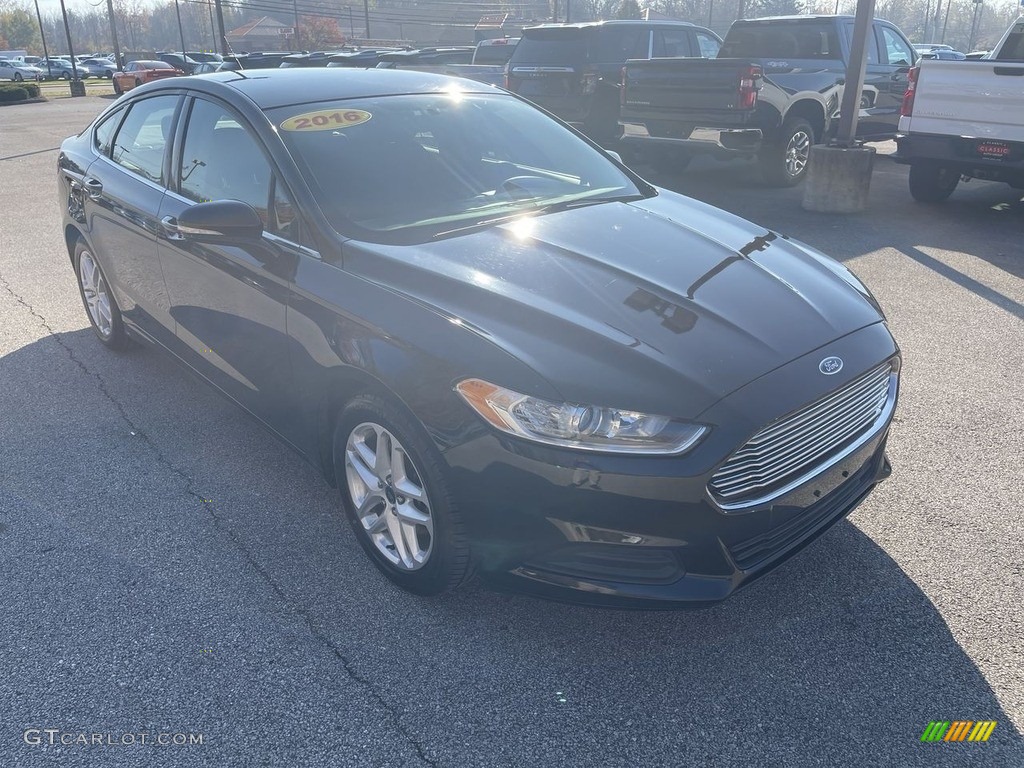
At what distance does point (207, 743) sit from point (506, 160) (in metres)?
2.68

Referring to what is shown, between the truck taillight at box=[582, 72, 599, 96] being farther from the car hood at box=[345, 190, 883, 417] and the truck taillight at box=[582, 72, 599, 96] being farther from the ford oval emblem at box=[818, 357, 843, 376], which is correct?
the ford oval emblem at box=[818, 357, 843, 376]

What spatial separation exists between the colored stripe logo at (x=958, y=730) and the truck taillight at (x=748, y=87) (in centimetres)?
778

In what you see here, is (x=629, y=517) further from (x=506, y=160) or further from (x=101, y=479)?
(x=101, y=479)

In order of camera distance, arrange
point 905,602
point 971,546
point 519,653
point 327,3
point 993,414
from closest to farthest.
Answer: point 519,653 → point 905,602 → point 971,546 → point 993,414 → point 327,3

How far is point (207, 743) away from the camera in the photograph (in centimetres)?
244

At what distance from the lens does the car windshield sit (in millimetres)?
3354

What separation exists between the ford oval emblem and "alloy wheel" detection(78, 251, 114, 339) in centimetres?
417

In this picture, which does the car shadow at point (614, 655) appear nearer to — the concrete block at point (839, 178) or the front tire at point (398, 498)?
the front tire at point (398, 498)

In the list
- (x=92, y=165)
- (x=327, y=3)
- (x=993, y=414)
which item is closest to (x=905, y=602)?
(x=993, y=414)

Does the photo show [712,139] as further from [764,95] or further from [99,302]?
[99,302]

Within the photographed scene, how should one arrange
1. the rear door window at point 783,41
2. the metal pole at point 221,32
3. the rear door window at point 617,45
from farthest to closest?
1. the metal pole at point 221,32
2. the rear door window at point 617,45
3. the rear door window at point 783,41

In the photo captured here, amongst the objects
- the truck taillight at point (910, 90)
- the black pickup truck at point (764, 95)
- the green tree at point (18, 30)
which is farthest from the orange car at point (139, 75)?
the green tree at point (18, 30)

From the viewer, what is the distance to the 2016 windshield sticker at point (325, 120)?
3555 millimetres

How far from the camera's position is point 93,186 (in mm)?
4863
